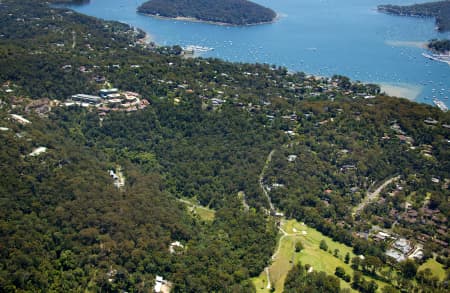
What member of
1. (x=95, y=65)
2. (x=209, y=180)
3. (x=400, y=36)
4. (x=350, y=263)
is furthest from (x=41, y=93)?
(x=400, y=36)

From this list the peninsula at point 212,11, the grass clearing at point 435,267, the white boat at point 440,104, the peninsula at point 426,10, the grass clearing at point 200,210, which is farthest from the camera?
the peninsula at point 426,10

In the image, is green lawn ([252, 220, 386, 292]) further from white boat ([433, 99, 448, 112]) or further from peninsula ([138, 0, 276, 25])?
peninsula ([138, 0, 276, 25])

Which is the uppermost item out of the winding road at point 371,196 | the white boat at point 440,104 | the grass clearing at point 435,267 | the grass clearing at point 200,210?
the white boat at point 440,104

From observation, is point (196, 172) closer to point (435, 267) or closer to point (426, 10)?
point (435, 267)

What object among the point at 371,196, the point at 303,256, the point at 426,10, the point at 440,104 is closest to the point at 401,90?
the point at 440,104

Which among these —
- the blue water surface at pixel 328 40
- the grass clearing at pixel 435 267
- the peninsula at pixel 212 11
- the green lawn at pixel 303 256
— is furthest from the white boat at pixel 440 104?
the peninsula at pixel 212 11

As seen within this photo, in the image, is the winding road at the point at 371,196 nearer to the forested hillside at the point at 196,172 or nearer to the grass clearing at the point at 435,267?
the forested hillside at the point at 196,172

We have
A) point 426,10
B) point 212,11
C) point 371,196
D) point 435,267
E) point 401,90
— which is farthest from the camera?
point 426,10
